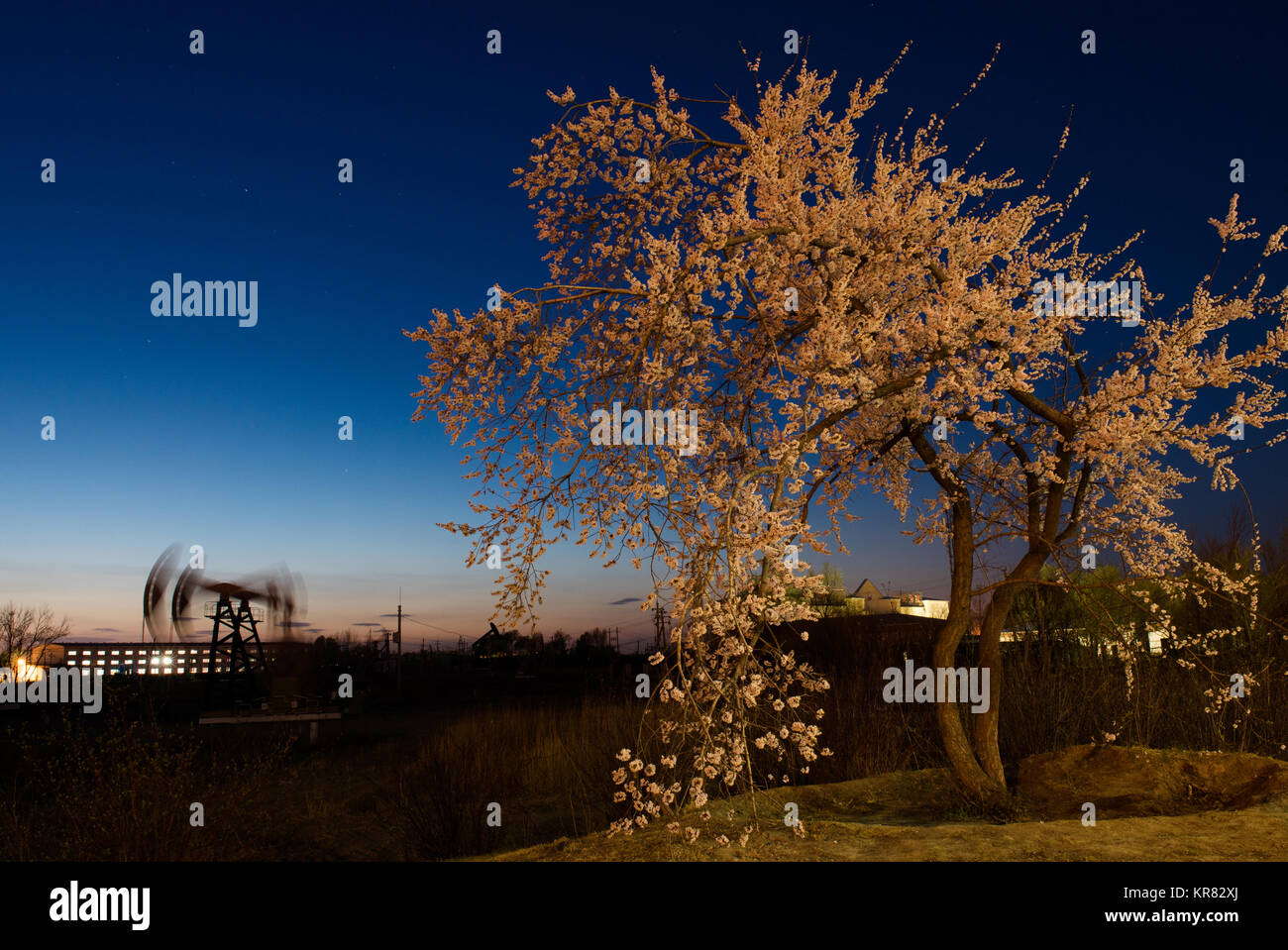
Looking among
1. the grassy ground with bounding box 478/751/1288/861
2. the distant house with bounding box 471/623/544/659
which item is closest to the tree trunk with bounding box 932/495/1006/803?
the grassy ground with bounding box 478/751/1288/861

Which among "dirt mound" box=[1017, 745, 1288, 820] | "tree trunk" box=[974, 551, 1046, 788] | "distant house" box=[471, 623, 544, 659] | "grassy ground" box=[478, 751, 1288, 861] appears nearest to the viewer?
"grassy ground" box=[478, 751, 1288, 861]

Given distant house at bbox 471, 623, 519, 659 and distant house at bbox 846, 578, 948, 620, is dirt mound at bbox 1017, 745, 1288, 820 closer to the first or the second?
distant house at bbox 846, 578, 948, 620

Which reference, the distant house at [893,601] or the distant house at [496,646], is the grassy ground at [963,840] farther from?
the distant house at [496,646]

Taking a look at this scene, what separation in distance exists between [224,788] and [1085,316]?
319 inches

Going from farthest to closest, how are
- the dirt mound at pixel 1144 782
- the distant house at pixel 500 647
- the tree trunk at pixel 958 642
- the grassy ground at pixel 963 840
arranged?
the distant house at pixel 500 647
the tree trunk at pixel 958 642
the dirt mound at pixel 1144 782
the grassy ground at pixel 963 840

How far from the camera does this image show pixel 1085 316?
19.5 feet

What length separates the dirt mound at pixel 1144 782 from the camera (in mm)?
6324

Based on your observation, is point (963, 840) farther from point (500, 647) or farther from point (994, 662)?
point (500, 647)

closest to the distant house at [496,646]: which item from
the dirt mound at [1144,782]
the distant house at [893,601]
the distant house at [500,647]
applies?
the distant house at [500,647]

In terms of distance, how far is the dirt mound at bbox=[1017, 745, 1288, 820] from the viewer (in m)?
6.32

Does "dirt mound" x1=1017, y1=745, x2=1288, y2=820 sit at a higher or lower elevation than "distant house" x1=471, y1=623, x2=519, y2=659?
higher
